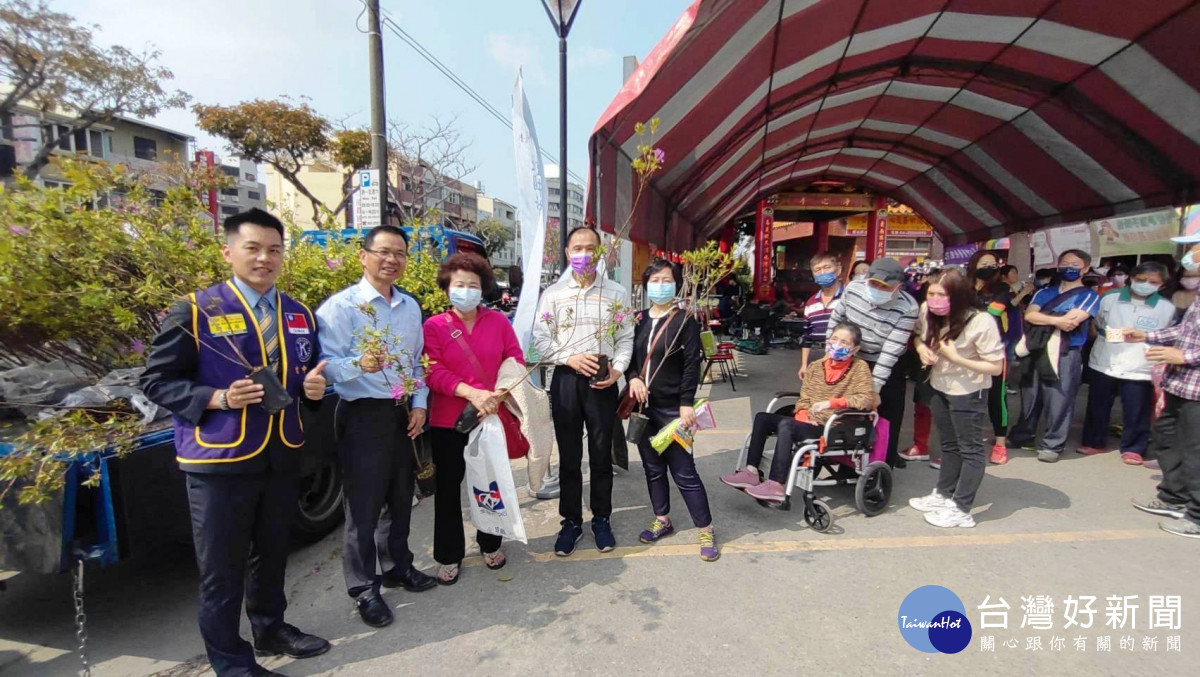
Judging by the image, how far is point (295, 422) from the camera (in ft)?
7.52

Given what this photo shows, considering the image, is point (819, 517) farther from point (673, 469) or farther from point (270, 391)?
point (270, 391)

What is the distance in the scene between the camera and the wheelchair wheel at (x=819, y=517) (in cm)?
342

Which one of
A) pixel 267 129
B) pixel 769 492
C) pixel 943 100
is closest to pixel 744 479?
pixel 769 492

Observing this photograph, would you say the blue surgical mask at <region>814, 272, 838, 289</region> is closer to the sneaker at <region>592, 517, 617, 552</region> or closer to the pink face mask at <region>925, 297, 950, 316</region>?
the pink face mask at <region>925, 297, 950, 316</region>

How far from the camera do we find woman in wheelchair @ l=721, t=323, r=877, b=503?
3.54 meters

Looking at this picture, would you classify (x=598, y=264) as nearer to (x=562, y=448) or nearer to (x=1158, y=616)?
(x=562, y=448)

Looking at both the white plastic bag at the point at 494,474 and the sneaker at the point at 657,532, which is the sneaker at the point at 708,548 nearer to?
the sneaker at the point at 657,532

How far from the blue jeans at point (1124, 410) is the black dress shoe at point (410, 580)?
5.64m

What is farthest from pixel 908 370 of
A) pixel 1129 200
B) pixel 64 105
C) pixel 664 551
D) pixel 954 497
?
pixel 64 105

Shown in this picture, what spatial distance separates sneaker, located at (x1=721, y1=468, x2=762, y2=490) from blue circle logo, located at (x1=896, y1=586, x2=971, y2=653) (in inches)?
42.0

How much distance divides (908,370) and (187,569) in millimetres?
5150

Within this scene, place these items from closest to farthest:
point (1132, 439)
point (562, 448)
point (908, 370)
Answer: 1. point (562, 448)
2. point (908, 370)
3. point (1132, 439)

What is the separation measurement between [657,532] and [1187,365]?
3.47 metres

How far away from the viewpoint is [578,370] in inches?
118
